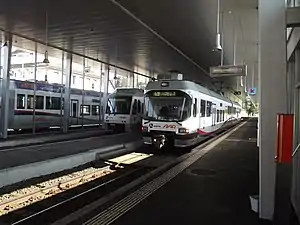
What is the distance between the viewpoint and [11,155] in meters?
12.1

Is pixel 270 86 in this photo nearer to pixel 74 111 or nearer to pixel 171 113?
pixel 171 113

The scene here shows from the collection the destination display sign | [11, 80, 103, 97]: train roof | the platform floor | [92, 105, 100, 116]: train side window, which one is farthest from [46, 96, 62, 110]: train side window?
the platform floor

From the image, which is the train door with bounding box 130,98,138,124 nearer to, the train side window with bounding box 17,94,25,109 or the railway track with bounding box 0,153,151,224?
the train side window with bounding box 17,94,25,109

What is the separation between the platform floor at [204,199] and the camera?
5.77m

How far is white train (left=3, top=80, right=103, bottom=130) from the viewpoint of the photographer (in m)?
19.8

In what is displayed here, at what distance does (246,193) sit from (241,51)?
54.8 ft

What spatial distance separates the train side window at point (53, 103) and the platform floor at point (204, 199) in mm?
14107

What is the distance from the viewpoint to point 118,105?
2397 cm

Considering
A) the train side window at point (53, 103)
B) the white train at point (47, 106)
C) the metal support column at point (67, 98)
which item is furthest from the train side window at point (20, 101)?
the metal support column at point (67, 98)

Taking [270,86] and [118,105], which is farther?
[118,105]

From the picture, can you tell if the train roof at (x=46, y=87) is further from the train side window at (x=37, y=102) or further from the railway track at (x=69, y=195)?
the railway track at (x=69, y=195)

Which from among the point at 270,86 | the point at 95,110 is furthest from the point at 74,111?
the point at 270,86

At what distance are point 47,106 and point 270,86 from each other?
19091mm

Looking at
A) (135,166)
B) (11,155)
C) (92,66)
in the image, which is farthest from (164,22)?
(92,66)
